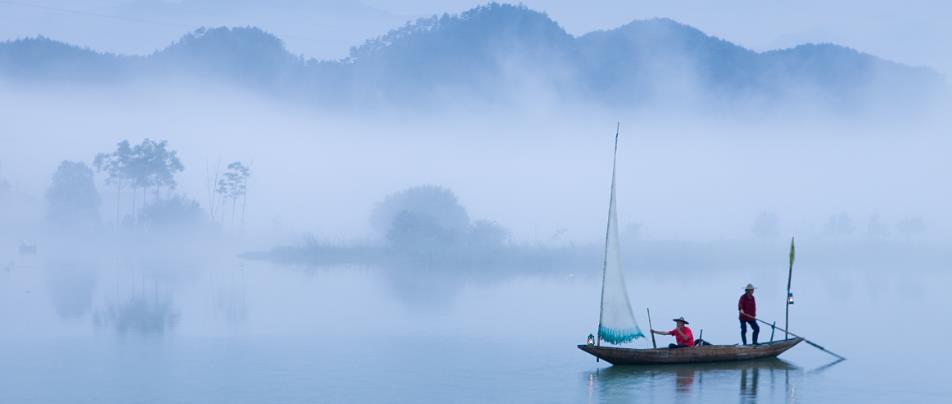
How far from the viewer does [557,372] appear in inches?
1674

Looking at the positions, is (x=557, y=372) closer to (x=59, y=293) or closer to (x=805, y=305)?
(x=805, y=305)

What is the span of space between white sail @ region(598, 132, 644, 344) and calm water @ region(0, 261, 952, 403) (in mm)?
1910

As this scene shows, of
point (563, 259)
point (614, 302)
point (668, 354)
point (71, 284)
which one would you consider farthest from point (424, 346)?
point (563, 259)

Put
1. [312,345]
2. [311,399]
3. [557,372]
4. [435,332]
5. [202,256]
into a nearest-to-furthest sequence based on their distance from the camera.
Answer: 1. [311,399]
2. [557,372]
3. [312,345]
4. [435,332]
5. [202,256]

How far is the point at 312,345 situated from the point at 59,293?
121 ft

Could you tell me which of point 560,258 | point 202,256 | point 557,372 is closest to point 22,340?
point 557,372

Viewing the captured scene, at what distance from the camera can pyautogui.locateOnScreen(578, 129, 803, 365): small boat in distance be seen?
41.6 m

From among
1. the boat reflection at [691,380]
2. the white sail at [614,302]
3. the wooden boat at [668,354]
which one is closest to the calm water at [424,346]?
the boat reflection at [691,380]

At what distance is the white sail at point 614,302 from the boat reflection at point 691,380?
69.7 inches

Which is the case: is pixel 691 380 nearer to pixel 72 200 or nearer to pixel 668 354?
pixel 668 354

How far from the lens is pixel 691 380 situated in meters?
39.5

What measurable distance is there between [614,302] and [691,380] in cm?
534

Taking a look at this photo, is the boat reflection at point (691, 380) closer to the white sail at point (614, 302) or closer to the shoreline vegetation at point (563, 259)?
the white sail at point (614, 302)

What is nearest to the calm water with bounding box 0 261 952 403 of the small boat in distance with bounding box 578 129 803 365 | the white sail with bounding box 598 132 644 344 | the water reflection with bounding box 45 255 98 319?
the small boat in distance with bounding box 578 129 803 365
